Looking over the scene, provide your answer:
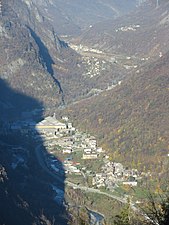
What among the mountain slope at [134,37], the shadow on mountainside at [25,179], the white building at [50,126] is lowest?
the shadow on mountainside at [25,179]

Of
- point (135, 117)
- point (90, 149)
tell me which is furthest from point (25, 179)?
point (135, 117)

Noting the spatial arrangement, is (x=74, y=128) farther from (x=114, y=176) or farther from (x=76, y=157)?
(x=114, y=176)

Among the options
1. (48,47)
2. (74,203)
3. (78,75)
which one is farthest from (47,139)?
(48,47)

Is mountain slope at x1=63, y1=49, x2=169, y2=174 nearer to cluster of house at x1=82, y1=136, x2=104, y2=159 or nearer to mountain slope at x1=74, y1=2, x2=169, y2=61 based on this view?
cluster of house at x1=82, y1=136, x2=104, y2=159

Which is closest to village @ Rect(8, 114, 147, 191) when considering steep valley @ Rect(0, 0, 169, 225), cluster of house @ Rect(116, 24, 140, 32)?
steep valley @ Rect(0, 0, 169, 225)

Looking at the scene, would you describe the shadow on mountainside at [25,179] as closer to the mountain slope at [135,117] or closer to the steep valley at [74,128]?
the steep valley at [74,128]

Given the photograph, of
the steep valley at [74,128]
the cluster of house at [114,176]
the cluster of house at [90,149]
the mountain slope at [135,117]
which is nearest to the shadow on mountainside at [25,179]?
the steep valley at [74,128]
